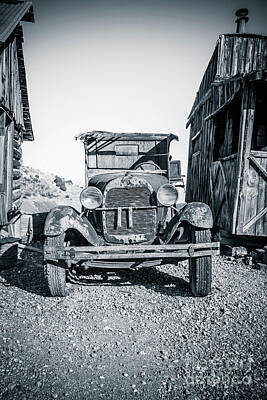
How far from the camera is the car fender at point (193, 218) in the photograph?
3.20m

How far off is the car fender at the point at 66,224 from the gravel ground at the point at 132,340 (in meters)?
0.87

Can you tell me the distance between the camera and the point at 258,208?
16.6 ft

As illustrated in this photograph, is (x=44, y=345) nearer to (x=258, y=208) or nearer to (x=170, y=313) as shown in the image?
(x=170, y=313)

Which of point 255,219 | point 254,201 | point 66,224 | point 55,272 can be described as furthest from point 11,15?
point 255,219

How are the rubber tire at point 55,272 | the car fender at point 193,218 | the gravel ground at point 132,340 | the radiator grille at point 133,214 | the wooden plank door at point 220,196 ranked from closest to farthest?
the gravel ground at point 132,340 < the rubber tire at point 55,272 < the car fender at point 193,218 < the radiator grille at point 133,214 < the wooden plank door at point 220,196

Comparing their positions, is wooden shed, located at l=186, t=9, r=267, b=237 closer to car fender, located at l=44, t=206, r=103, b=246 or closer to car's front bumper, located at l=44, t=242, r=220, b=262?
car's front bumper, located at l=44, t=242, r=220, b=262

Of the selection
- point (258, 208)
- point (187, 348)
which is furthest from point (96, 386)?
point (258, 208)

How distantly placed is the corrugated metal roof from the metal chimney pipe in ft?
20.9

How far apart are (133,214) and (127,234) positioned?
12.1 inches

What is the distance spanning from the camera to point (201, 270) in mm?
3139

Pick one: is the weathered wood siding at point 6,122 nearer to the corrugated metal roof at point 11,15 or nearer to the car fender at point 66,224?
the corrugated metal roof at point 11,15

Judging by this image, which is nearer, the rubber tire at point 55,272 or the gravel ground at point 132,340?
the gravel ground at point 132,340

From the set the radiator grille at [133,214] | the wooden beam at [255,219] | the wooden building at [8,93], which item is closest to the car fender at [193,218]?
the radiator grille at [133,214]

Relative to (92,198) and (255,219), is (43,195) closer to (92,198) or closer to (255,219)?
(92,198)
